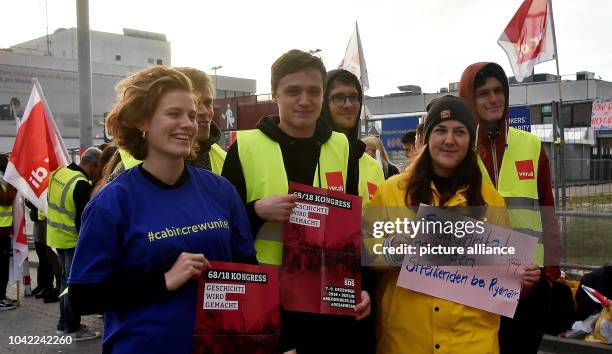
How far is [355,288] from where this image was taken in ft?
8.52

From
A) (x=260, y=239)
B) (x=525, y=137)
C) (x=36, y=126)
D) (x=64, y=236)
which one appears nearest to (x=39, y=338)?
(x=64, y=236)

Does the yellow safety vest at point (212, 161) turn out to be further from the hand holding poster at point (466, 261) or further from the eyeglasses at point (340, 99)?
the hand holding poster at point (466, 261)

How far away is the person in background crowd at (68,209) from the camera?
6891 mm

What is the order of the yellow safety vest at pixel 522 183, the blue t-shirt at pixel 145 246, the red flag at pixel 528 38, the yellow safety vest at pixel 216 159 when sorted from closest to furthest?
1. the blue t-shirt at pixel 145 246
2. the yellow safety vest at pixel 522 183
3. the yellow safety vest at pixel 216 159
4. the red flag at pixel 528 38

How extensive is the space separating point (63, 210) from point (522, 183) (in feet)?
18.5

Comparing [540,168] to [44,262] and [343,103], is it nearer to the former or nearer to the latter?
[343,103]

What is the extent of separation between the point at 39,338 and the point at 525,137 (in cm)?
593

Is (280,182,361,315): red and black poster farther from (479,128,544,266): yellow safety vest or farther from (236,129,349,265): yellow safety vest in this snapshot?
(479,128,544,266): yellow safety vest

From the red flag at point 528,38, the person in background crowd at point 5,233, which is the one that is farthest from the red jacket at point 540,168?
the person in background crowd at point 5,233

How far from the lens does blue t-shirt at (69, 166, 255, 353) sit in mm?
2074

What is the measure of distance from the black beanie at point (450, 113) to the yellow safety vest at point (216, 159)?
1.24 metres

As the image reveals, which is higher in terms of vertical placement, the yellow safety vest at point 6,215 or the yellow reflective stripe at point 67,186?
the yellow reflective stripe at point 67,186

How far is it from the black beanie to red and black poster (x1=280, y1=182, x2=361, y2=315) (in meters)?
0.65

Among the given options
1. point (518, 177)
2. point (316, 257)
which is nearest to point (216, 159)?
point (316, 257)
